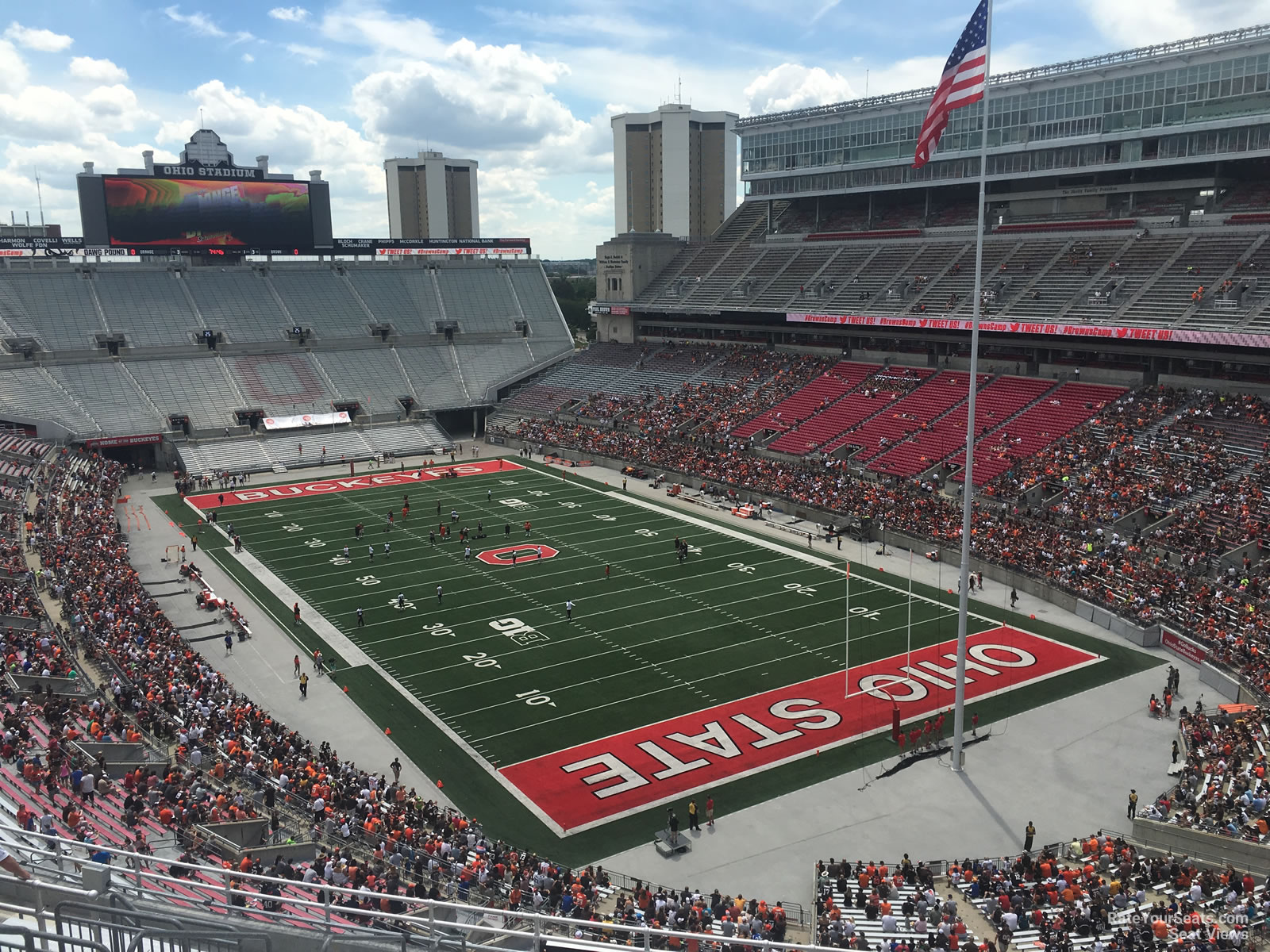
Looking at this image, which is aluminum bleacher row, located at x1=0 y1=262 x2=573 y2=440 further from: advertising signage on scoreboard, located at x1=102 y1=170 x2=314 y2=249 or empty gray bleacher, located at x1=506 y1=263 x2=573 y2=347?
advertising signage on scoreboard, located at x1=102 y1=170 x2=314 y2=249

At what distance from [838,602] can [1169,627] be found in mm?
9106

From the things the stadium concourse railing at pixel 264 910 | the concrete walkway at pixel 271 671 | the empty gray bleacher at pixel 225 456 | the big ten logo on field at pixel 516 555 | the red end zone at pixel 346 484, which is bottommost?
the concrete walkway at pixel 271 671

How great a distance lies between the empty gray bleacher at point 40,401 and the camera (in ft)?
164

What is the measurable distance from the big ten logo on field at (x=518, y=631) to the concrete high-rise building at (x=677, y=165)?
120342mm

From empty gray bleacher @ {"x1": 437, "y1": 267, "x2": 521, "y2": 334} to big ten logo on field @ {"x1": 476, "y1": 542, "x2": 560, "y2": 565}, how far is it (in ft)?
124

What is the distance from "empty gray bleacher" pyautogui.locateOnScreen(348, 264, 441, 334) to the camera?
231 feet

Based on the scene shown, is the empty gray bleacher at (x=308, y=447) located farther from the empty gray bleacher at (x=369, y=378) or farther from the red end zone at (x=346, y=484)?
the red end zone at (x=346, y=484)

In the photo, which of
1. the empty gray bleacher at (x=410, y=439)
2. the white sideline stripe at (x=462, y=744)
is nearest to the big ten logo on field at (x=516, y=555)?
the white sideline stripe at (x=462, y=744)

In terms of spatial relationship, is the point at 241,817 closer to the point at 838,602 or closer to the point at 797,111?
the point at 838,602

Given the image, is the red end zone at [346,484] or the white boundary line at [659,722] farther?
the red end zone at [346,484]

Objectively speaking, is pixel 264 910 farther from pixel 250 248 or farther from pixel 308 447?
pixel 250 248

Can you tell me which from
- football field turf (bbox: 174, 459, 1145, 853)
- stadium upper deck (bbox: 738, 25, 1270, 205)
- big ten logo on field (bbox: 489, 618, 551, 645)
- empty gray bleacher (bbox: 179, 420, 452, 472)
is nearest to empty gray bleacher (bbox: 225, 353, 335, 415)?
empty gray bleacher (bbox: 179, 420, 452, 472)

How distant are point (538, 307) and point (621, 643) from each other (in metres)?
52.4

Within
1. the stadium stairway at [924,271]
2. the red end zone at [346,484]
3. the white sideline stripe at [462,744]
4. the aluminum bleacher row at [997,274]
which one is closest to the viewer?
the white sideline stripe at [462,744]
